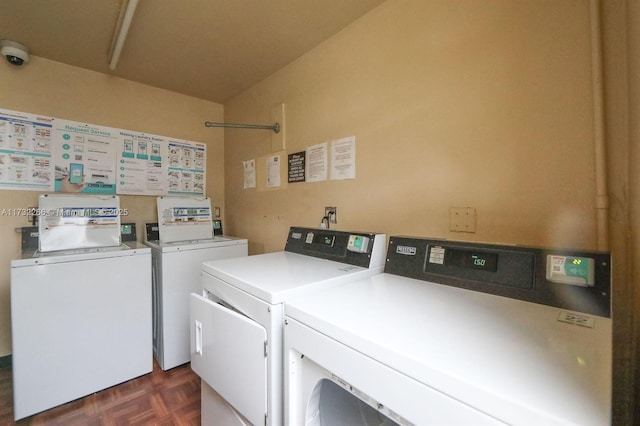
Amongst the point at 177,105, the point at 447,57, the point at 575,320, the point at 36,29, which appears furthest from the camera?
the point at 177,105

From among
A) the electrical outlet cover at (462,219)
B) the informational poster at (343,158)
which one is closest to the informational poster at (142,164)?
the informational poster at (343,158)

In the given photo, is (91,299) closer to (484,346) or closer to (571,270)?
(484,346)

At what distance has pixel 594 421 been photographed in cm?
36

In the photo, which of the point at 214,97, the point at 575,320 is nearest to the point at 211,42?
the point at 214,97

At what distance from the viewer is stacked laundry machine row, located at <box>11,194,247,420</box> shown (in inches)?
57.5

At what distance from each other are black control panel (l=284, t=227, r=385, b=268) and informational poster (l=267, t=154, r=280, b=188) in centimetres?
64

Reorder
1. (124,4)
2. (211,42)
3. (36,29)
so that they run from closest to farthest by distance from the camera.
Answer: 1. (124,4)
2. (36,29)
3. (211,42)

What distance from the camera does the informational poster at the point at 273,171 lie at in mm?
2123

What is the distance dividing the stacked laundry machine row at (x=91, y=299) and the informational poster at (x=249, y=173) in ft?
1.77

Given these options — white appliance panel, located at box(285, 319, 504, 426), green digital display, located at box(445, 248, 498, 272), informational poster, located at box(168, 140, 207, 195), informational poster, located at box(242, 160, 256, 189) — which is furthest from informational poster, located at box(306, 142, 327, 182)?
informational poster, located at box(168, 140, 207, 195)

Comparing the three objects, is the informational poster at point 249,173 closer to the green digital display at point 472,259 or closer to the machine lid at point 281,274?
the machine lid at point 281,274

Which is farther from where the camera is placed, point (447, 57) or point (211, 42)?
point (211, 42)

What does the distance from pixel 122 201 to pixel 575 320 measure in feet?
9.17

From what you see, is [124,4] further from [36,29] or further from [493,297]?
[493,297]
